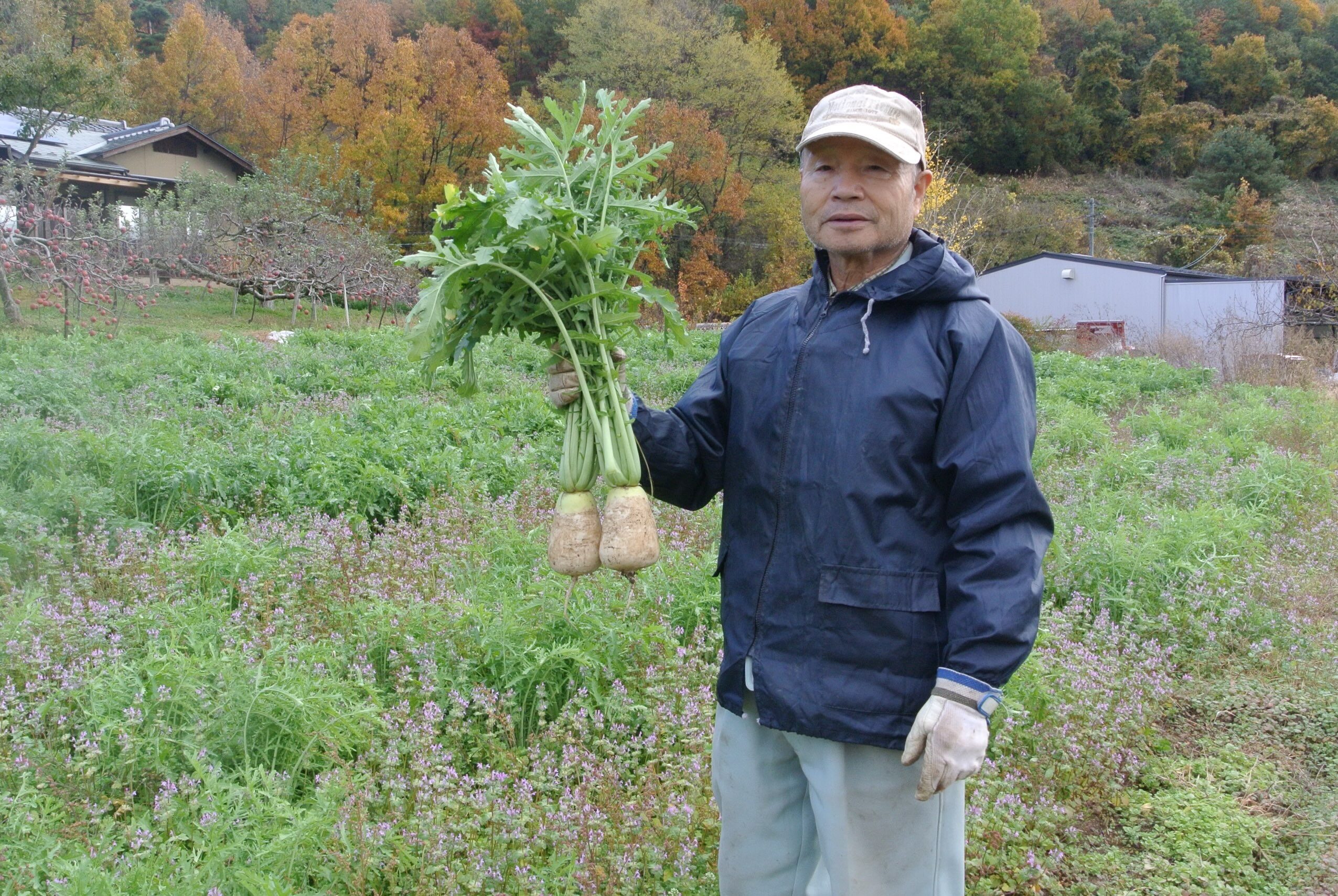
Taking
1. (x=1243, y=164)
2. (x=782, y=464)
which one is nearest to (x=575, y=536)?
(x=782, y=464)

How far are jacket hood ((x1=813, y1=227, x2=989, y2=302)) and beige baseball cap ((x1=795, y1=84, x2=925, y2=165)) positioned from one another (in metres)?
0.23

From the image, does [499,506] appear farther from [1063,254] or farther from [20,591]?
[1063,254]

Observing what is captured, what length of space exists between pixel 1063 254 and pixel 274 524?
40.5 m

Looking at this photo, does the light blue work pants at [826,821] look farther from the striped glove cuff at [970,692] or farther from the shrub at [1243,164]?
the shrub at [1243,164]

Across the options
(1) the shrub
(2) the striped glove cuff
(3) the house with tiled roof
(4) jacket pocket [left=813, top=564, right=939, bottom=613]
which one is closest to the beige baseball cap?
(4) jacket pocket [left=813, top=564, right=939, bottom=613]

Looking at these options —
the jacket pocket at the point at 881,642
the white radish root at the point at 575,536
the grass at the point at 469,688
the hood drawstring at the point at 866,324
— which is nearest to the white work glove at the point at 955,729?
the jacket pocket at the point at 881,642

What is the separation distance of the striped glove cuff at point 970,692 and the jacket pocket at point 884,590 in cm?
19

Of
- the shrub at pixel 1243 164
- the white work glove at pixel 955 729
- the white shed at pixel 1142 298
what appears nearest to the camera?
the white work glove at pixel 955 729

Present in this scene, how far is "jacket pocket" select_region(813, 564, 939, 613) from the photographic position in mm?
2168

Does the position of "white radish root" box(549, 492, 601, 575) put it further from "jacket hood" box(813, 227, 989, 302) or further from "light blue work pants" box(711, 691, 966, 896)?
"jacket hood" box(813, 227, 989, 302)

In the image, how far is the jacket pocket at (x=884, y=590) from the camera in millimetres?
2168

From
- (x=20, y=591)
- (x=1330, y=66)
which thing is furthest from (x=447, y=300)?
(x=1330, y=66)

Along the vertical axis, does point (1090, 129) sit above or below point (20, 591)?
above

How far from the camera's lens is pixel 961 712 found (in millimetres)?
2002
